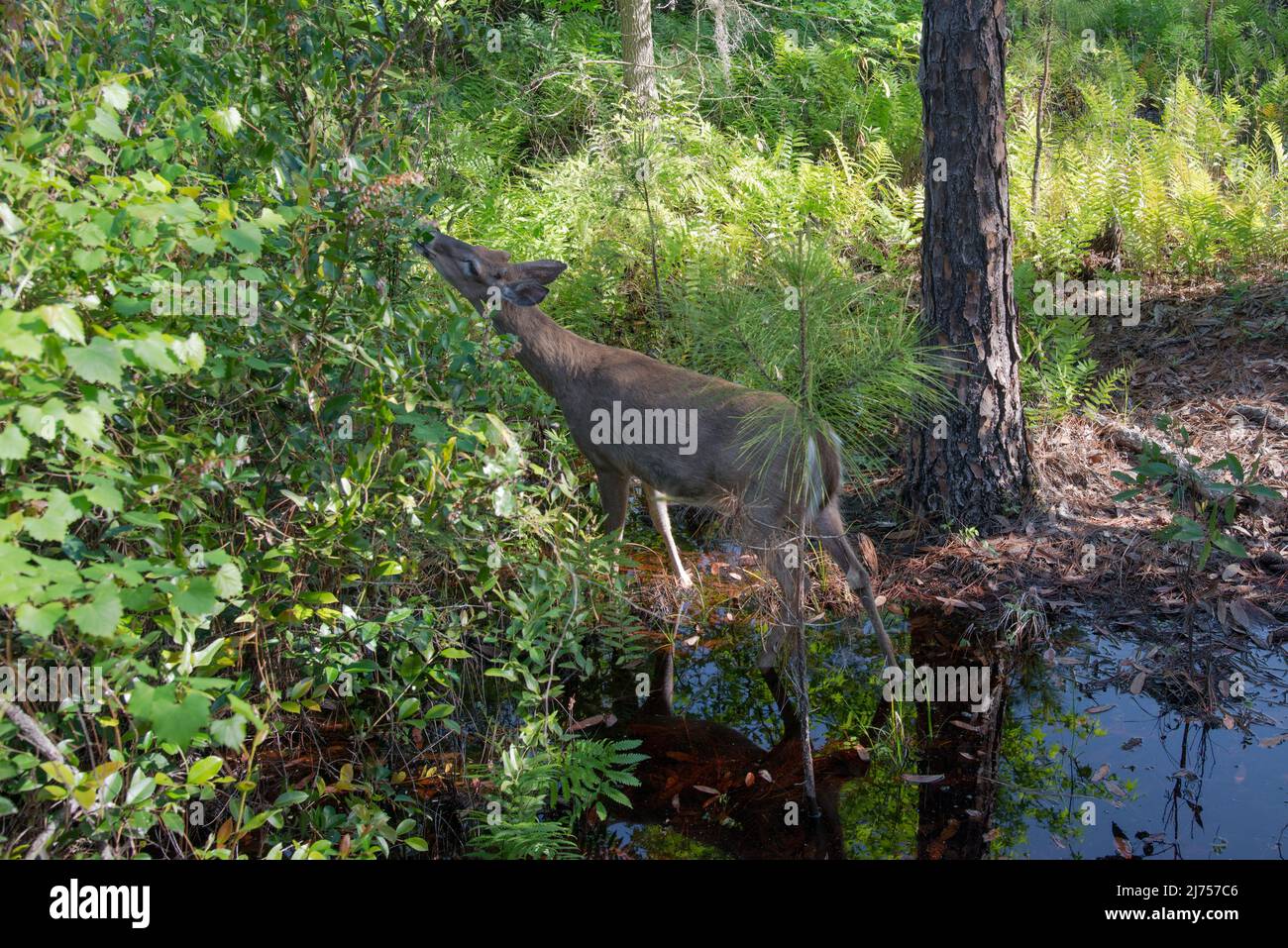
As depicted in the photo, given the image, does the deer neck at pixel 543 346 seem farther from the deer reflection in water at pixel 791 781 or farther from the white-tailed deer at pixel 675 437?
the deer reflection in water at pixel 791 781

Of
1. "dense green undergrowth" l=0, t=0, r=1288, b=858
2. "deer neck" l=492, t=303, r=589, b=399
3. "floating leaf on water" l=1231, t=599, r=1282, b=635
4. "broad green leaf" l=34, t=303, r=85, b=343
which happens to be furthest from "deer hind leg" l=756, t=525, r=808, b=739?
"broad green leaf" l=34, t=303, r=85, b=343

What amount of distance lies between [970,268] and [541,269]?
9.12 feet

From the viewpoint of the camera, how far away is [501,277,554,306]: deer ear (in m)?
6.90

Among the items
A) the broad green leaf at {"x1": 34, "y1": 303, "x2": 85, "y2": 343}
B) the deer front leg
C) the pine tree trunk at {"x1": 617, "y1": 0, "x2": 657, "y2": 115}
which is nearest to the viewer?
the broad green leaf at {"x1": 34, "y1": 303, "x2": 85, "y2": 343}

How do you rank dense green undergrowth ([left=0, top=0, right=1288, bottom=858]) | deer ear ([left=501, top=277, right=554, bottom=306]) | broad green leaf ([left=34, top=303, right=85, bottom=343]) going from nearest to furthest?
broad green leaf ([left=34, top=303, right=85, bottom=343]), dense green undergrowth ([left=0, top=0, right=1288, bottom=858]), deer ear ([left=501, top=277, right=554, bottom=306])

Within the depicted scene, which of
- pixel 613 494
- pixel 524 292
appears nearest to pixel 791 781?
pixel 613 494

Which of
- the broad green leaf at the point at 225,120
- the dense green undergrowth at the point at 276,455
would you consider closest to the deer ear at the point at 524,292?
the dense green undergrowth at the point at 276,455

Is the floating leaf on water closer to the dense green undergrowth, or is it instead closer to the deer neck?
the dense green undergrowth

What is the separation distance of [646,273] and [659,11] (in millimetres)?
8913

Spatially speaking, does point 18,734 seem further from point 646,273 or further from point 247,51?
point 646,273

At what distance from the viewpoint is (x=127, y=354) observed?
3035 millimetres

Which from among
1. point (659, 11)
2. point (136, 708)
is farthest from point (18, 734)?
point (659, 11)

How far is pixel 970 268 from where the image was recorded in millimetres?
6980

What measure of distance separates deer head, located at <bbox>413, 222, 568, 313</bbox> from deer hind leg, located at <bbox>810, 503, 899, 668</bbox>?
7.53 feet
